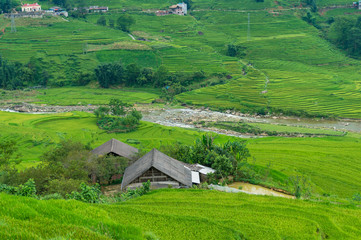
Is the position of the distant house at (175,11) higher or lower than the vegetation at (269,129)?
higher

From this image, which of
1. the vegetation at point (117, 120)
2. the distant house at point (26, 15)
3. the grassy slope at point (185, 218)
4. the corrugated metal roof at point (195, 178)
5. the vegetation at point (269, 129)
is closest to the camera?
the grassy slope at point (185, 218)

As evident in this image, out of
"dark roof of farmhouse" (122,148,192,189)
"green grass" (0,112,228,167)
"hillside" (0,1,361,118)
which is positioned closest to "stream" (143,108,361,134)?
"hillside" (0,1,361,118)

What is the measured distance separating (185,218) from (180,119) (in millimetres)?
28389

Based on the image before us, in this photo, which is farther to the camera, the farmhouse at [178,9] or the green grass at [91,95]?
the farmhouse at [178,9]

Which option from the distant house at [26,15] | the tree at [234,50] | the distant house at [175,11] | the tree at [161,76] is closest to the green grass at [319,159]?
the tree at [161,76]

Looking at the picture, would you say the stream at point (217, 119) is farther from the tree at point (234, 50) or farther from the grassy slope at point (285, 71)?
the tree at point (234, 50)

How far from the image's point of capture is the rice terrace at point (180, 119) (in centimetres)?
1201

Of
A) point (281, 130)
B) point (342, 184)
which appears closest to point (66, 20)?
point (281, 130)

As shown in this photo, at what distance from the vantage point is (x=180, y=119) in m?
40.0

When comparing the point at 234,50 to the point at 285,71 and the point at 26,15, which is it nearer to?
the point at 285,71

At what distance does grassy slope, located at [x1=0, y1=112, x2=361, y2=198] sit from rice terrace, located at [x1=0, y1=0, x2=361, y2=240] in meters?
0.14

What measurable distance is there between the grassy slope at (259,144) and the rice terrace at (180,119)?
0.14m

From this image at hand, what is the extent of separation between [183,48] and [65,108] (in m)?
23.1

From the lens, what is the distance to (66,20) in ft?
233
